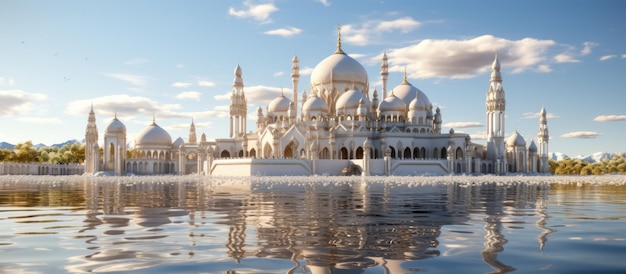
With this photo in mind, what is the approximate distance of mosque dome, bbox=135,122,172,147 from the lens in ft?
280

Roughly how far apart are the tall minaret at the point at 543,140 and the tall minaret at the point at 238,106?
4369 centimetres

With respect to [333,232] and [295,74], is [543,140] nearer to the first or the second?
[295,74]

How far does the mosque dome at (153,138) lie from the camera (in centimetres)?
8544

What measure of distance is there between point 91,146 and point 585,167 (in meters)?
88.6

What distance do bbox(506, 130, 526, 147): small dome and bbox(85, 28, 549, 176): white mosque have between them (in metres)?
0.14

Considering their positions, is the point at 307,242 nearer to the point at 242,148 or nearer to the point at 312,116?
the point at 312,116

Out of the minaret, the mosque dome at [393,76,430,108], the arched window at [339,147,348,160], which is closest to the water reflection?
the arched window at [339,147,348,160]

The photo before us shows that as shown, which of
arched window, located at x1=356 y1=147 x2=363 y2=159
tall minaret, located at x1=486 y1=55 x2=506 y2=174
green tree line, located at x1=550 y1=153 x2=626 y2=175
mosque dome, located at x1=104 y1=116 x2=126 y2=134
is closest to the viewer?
arched window, located at x1=356 y1=147 x2=363 y2=159

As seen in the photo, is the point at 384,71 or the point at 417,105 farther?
the point at 384,71

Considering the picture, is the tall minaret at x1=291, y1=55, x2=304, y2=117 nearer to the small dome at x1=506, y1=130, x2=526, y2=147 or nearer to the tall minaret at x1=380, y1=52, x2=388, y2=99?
the tall minaret at x1=380, y1=52, x2=388, y2=99

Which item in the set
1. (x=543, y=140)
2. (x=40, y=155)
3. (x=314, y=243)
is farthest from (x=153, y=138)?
(x=314, y=243)

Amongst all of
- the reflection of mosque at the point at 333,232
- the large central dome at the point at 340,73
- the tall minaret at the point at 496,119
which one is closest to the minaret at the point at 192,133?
the large central dome at the point at 340,73

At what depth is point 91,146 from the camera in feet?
270

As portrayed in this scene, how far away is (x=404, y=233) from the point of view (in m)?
7.63
